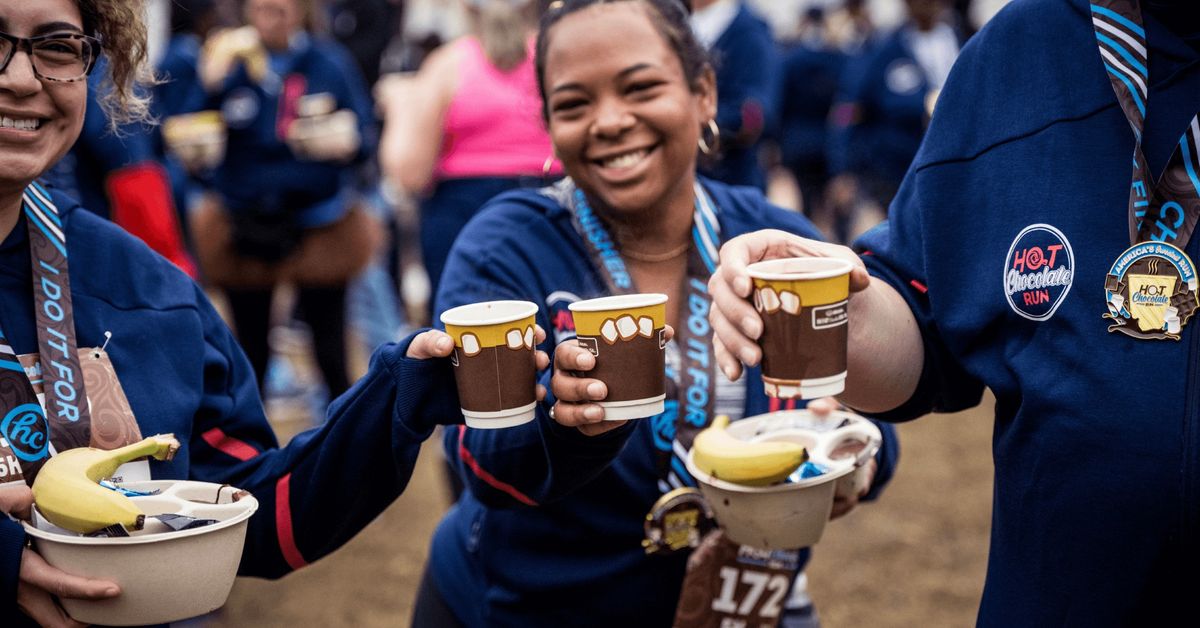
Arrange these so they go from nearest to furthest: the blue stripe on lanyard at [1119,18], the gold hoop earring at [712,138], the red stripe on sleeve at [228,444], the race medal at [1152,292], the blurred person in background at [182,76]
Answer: the race medal at [1152,292]
the blue stripe on lanyard at [1119,18]
the red stripe on sleeve at [228,444]
the gold hoop earring at [712,138]
the blurred person in background at [182,76]

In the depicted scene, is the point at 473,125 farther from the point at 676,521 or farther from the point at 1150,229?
the point at 1150,229

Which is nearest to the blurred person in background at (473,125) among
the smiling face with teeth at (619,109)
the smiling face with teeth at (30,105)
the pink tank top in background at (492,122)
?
the pink tank top in background at (492,122)

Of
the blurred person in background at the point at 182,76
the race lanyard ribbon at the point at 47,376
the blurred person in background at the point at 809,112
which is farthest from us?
the blurred person in background at the point at 809,112

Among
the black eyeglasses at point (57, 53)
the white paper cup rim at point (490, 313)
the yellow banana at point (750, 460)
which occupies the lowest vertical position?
the yellow banana at point (750, 460)

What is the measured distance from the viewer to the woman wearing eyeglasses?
202 cm

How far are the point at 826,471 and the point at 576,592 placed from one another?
699 millimetres

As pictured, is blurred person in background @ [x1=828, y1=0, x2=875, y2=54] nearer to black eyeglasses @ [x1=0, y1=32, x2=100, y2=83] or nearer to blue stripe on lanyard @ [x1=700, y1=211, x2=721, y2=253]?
blue stripe on lanyard @ [x1=700, y1=211, x2=721, y2=253]

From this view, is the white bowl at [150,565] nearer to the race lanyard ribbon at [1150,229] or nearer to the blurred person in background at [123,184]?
the race lanyard ribbon at [1150,229]

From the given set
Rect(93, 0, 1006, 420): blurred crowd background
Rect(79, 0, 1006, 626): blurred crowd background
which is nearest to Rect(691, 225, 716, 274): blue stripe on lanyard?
Rect(93, 0, 1006, 420): blurred crowd background

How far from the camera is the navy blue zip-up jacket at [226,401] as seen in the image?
2139 mm

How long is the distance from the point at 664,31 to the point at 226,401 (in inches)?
53.3

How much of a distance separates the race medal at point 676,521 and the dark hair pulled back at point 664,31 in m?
1.02

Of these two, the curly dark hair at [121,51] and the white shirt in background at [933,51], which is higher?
the curly dark hair at [121,51]

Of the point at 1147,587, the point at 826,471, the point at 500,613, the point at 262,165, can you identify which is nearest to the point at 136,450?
the point at 500,613
